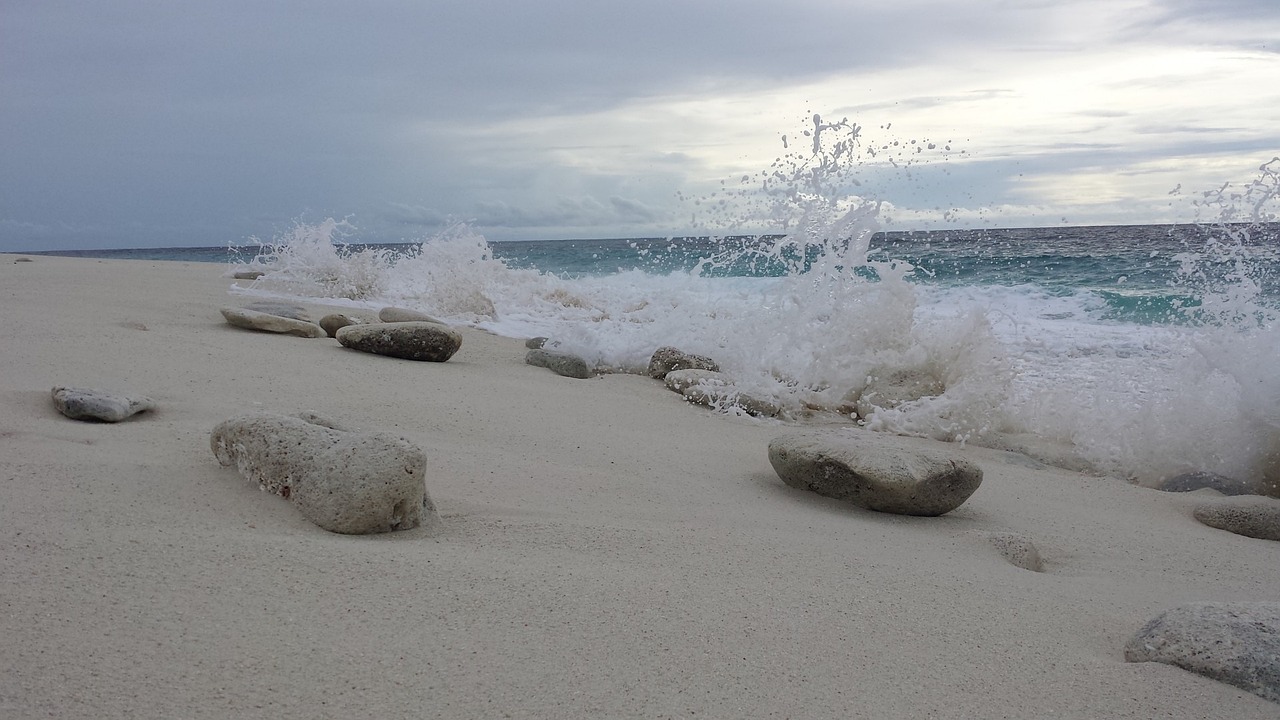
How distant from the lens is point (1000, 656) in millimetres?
2219

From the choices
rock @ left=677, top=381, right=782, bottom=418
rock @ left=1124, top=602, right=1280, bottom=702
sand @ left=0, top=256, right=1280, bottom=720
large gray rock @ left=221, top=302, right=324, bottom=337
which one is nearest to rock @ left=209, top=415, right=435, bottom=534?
sand @ left=0, top=256, right=1280, bottom=720

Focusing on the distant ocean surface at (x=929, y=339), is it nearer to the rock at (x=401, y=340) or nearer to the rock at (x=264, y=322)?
the rock at (x=401, y=340)

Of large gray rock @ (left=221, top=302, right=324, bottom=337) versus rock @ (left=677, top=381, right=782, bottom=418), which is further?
large gray rock @ (left=221, top=302, right=324, bottom=337)

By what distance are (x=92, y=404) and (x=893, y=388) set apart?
492cm

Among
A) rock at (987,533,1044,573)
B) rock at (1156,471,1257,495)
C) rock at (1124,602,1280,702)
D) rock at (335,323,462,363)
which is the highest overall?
rock at (335,323,462,363)

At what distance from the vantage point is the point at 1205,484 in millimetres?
4688

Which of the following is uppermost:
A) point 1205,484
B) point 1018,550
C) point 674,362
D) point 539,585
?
point 539,585

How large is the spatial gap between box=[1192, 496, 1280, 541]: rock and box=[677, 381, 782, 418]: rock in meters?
2.47

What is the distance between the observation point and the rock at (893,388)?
6234 millimetres

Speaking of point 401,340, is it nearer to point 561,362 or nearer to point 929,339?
point 561,362

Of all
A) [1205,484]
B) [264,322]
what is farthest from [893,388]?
[264,322]

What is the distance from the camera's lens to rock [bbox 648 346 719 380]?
6836 mm

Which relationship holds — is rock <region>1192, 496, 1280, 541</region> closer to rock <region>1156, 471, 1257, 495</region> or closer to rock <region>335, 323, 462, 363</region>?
rock <region>1156, 471, 1257, 495</region>

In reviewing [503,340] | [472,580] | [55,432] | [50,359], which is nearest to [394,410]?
[55,432]
